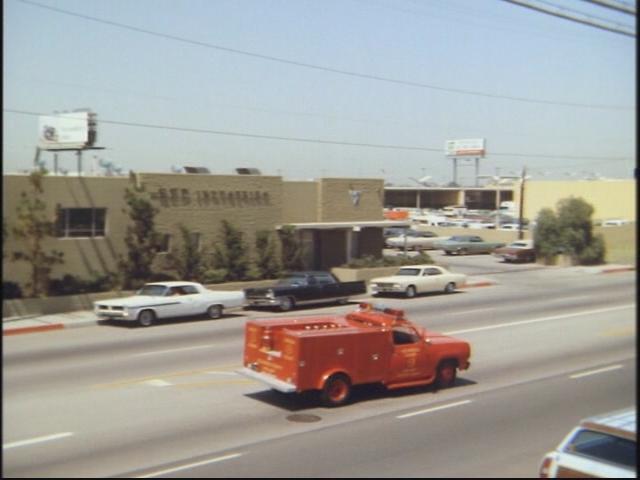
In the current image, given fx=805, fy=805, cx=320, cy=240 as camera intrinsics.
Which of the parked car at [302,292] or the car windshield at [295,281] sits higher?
the car windshield at [295,281]

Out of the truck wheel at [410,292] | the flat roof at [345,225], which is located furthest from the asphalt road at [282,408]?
the flat roof at [345,225]

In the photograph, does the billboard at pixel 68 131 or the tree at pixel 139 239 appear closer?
the tree at pixel 139 239

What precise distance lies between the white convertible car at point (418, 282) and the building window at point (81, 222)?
33.3ft

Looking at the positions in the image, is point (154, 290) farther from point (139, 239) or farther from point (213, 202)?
point (213, 202)

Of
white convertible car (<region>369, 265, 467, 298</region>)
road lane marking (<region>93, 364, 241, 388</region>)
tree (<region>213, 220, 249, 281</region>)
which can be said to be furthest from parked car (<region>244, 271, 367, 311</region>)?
road lane marking (<region>93, 364, 241, 388</region>)

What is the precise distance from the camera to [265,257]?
3144 cm

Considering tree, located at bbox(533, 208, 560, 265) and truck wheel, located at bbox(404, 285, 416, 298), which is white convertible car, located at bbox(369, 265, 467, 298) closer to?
truck wheel, located at bbox(404, 285, 416, 298)

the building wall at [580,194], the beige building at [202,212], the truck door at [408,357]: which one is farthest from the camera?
the beige building at [202,212]

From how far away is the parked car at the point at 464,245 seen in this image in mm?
46469

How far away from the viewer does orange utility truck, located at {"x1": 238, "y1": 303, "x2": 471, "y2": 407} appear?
12.6m

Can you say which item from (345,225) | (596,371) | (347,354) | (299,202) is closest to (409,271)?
(345,225)

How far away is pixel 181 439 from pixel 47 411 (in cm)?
222

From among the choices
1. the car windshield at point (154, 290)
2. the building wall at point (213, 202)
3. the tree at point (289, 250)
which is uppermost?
the building wall at point (213, 202)

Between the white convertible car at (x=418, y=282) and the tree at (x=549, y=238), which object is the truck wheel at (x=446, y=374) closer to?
the tree at (x=549, y=238)
